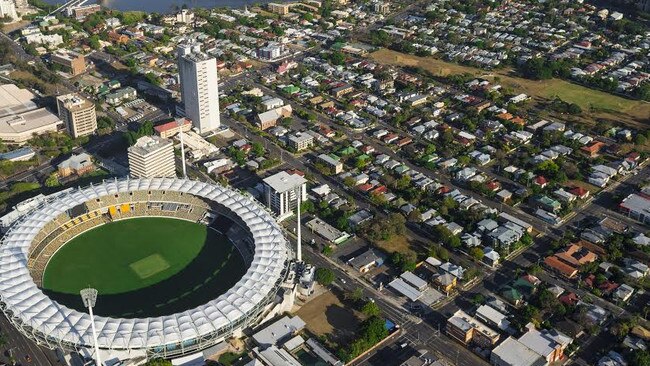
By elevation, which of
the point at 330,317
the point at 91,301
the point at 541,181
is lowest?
the point at 330,317

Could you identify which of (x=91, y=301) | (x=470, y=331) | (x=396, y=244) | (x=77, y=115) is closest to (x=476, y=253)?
(x=396, y=244)

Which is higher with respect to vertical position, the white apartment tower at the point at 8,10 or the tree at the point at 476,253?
the tree at the point at 476,253

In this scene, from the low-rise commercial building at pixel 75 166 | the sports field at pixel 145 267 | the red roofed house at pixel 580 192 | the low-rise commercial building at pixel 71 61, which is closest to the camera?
the sports field at pixel 145 267

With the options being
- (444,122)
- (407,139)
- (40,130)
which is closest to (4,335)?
(40,130)

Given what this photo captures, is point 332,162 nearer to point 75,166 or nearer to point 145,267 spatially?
point 145,267

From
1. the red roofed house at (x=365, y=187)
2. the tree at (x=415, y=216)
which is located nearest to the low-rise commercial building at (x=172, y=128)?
the red roofed house at (x=365, y=187)

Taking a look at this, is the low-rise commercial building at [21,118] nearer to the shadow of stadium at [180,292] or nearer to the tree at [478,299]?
the shadow of stadium at [180,292]

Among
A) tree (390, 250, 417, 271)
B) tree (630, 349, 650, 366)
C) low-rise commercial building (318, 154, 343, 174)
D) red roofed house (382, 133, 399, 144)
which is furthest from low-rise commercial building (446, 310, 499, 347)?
red roofed house (382, 133, 399, 144)

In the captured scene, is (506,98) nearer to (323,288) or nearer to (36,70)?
(323,288)
